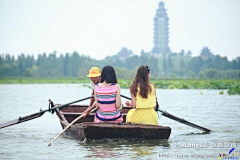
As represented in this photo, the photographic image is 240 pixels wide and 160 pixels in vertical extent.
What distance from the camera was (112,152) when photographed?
343 inches

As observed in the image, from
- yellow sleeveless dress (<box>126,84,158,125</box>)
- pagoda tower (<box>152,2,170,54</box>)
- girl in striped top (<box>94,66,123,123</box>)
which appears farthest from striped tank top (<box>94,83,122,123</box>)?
Answer: pagoda tower (<box>152,2,170,54</box>)

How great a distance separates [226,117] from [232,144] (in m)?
5.32

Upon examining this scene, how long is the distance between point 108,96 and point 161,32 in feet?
573

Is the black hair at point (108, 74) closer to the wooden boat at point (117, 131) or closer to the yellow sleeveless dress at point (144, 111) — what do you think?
the yellow sleeveless dress at point (144, 111)

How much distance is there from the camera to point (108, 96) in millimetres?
8930

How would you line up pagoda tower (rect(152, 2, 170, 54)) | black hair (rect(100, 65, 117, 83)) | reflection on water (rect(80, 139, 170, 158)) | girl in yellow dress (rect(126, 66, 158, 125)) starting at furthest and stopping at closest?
pagoda tower (rect(152, 2, 170, 54))
girl in yellow dress (rect(126, 66, 158, 125))
black hair (rect(100, 65, 117, 83))
reflection on water (rect(80, 139, 170, 158))

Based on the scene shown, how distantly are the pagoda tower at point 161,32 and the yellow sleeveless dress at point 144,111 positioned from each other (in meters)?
166

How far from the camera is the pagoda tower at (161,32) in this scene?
177 metres

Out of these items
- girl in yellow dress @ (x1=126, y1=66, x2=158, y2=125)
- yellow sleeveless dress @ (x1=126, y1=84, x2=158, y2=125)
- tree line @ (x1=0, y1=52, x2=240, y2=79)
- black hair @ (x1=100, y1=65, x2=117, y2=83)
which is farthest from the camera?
tree line @ (x1=0, y1=52, x2=240, y2=79)

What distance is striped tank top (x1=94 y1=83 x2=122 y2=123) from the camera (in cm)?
889

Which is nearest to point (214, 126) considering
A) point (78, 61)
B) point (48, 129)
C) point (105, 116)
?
point (48, 129)

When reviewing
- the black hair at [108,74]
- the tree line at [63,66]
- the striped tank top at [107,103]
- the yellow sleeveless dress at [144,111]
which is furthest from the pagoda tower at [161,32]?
the black hair at [108,74]

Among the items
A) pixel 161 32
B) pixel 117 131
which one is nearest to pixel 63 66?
pixel 161 32

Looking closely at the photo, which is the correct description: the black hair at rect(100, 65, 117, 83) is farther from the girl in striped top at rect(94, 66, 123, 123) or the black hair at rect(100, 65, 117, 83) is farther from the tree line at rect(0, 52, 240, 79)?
the tree line at rect(0, 52, 240, 79)
